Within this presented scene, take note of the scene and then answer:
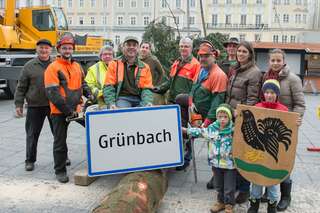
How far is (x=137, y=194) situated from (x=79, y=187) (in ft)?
4.78

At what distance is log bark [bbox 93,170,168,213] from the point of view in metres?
3.83

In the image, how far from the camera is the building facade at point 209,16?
265 feet

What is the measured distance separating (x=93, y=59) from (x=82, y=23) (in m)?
66.3

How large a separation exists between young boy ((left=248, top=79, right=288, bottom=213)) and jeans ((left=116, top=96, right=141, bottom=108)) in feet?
5.48

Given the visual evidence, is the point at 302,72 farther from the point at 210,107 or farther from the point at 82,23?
the point at 82,23

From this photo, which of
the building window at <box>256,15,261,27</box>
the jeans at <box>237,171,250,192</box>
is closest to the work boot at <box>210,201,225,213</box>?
the jeans at <box>237,171,250,192</box>

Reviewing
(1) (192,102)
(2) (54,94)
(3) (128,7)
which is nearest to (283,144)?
(1) (192,102)

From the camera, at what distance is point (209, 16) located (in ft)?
275

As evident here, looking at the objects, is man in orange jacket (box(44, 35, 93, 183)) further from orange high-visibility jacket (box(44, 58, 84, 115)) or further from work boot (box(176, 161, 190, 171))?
work boot (box(176, 161, 190, 171))

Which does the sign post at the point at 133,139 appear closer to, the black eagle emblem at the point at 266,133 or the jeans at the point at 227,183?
the jeans at the point at 227,183

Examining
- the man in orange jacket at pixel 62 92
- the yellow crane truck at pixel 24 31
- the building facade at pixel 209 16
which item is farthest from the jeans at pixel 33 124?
the building facade at pixel 209 16

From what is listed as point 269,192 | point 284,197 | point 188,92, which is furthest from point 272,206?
point 188,92

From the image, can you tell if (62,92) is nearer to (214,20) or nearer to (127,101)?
(127,101)

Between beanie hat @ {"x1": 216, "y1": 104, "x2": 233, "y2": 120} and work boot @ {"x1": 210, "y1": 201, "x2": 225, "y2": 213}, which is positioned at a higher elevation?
beanie hat @ {"x1": 216, "y1": 104, "x2": 233, "y2": 120}
